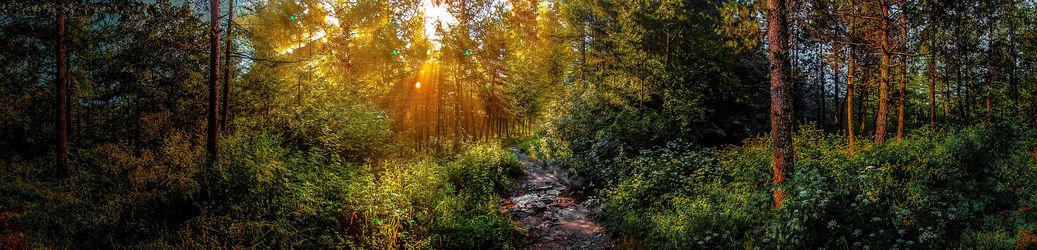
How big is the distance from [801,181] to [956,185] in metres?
3.02

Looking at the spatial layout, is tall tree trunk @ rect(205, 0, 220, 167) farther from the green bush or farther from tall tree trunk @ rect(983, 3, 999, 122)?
tall tree trunk @ rect(983, 3, 999, 122)

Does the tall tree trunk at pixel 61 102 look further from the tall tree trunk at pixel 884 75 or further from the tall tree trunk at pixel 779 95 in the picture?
the tall tree trunk at pixel 884 75

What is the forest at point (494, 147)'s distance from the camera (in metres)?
6.99

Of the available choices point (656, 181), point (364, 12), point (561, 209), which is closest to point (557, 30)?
point (364, 12)

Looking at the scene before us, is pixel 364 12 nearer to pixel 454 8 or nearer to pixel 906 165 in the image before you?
pixel 454 8

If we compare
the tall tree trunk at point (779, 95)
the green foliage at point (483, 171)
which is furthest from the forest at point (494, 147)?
the green foliage at point (483, 171)

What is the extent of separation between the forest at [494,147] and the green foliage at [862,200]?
0.05 meters

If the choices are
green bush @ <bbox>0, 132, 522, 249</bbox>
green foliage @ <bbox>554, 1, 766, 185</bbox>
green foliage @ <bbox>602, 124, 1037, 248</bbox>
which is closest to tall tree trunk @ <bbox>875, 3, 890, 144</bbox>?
green foliage @ <bbox>602, 124, 1037, 248</bbox>

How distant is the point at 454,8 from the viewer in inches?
344

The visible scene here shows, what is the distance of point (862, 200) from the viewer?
5934 millimetres

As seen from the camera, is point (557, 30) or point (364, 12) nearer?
point (364, 12)

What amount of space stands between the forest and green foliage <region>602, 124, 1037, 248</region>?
51 mm

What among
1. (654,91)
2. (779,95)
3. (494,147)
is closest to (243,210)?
(779,95)

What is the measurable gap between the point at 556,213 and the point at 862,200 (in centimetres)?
797
